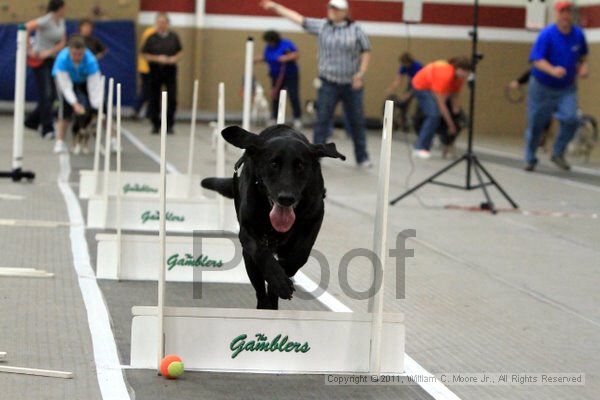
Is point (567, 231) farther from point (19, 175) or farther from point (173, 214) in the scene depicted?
point (19, 175)

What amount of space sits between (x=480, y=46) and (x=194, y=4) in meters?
6.07

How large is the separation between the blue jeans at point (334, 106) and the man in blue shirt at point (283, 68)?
7.11 meters

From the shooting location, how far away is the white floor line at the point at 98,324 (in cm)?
564

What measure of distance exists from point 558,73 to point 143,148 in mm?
6168

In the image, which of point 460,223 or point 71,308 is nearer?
point 71,308

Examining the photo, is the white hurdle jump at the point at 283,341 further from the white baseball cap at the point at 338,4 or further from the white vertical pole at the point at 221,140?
the white baseball cap at the point at 338,4

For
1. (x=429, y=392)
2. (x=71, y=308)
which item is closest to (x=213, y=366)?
(x=429, y=392)

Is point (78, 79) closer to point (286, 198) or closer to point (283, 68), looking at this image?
point (283, 68)

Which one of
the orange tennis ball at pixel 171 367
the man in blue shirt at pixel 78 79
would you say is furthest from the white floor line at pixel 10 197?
the orange tennis ball at pixel 171 367

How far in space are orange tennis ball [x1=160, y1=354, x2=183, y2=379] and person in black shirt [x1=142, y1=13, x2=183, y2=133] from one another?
1615 cm

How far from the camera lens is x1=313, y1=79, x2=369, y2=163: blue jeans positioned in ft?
54.1

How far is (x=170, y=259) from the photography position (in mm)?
8344

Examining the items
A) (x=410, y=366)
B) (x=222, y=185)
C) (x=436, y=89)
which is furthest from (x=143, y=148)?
(x=410, y=366)

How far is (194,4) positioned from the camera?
26.7 meters
